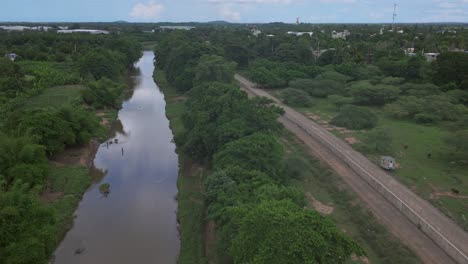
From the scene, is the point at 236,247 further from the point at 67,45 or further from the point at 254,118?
the point at 67,45

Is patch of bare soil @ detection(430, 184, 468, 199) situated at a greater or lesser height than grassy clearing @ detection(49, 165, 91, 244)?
greater

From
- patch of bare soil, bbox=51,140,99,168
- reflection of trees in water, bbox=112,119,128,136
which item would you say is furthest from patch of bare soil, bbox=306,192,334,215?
reflection of trees in water, bbox=112,119,128,136

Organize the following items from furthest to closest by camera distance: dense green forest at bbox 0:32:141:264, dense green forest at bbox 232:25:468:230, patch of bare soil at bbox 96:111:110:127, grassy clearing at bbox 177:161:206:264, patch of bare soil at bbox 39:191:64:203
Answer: patch of bare soil at bbox 96:111:110:127, dense green forest at bbox 232:25:468:230, patch of bare soil at bbox 39:191:64:203, grassy clearing at bbox 177:161:206:264, dense green forest at bbox 0:32:141:264

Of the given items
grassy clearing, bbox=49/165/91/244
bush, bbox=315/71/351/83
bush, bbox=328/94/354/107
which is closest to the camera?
grassy clearing, bbox=49/165/91/244

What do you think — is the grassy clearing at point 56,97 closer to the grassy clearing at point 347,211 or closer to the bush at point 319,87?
the grassy clearing at point 347,211

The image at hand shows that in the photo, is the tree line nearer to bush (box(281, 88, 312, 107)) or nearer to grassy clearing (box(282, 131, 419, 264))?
grassy clearing (box(282, 131, 419, 264))

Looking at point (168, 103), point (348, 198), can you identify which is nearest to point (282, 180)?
point (348, 198)
